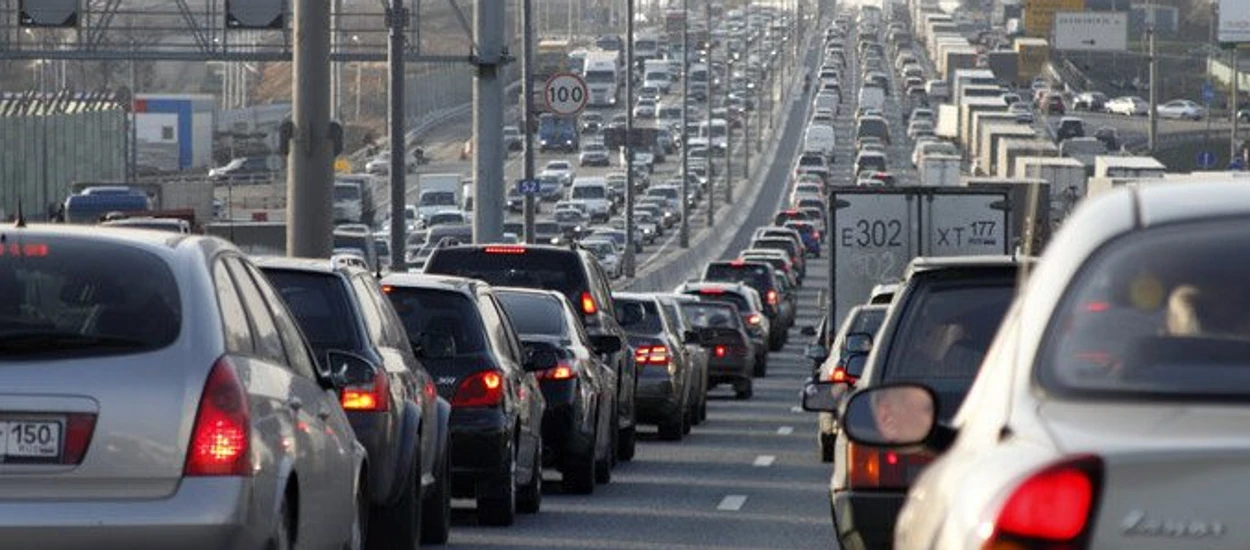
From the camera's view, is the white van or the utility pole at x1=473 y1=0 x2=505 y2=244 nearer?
the utility pole at x1=473 y1=0 x2=505 y2=244

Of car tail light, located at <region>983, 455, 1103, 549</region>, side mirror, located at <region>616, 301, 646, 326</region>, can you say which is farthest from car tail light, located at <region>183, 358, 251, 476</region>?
side mirror, located at <region>616, 301, 646, 326</region>

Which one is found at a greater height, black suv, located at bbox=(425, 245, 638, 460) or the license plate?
the license plate

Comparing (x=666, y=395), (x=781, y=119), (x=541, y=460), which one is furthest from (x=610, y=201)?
(x=541, y=460)

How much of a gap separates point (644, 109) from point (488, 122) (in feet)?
443

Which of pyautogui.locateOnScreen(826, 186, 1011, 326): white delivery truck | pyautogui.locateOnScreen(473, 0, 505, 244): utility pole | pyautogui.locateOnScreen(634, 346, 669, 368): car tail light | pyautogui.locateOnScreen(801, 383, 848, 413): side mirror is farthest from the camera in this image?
pyautogui.locateOnScreen(473, 0, 505, 244): utility pole

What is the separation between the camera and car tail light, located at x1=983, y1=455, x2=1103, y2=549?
5.44 m

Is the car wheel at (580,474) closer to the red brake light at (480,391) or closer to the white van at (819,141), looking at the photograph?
the red brake light at (480,391)

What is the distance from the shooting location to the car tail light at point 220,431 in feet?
32.8

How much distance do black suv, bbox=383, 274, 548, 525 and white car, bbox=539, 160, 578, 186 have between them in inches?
4238

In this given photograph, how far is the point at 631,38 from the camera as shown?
251ft

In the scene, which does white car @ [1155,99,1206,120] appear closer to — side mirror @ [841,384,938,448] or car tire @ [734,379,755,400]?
car tire @ [734,379,755,400]

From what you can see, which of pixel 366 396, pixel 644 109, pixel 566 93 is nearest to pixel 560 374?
pixel 366 396

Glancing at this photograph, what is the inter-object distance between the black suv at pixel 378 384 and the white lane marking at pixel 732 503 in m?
4.85

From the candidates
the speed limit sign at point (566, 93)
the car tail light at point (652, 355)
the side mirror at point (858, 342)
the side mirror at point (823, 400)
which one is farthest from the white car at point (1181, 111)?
the side mirror at point (823, 400)
